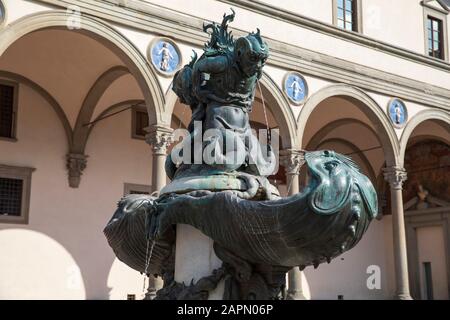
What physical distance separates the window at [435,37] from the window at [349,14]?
11.1 ft

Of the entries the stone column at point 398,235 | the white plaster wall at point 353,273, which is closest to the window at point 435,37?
the stone column at point 398,235

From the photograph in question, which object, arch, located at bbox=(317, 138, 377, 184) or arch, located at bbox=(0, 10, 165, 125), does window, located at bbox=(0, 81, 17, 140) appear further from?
arch, located at bbox=(317, 138, 377, 184)

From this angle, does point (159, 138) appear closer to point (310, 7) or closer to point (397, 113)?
point (310, 7)

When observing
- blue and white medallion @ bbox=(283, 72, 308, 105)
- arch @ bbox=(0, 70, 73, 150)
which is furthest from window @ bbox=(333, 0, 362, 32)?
arch @ bbox=(0, 70, 73, 150)

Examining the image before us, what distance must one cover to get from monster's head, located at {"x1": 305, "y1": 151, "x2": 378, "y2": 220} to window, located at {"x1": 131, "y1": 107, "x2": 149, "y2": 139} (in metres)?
13.4

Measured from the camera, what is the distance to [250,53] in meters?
3.79

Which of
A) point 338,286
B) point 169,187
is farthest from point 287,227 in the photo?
point 338,286

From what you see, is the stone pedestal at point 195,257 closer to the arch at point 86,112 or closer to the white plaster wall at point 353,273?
the arch at point 86,112

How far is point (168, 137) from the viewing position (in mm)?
12312

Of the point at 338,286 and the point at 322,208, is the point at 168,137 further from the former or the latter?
the point at 338,286

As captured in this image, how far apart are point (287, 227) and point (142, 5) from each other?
32.9 feet

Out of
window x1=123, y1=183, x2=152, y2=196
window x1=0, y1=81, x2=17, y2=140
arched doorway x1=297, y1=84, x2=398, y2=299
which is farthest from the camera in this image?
arched doorway x1=297, y1=84, x2=398, y2=299

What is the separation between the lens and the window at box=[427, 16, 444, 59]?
760 inches

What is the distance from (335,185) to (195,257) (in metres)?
1.06
